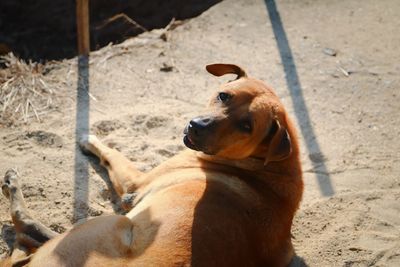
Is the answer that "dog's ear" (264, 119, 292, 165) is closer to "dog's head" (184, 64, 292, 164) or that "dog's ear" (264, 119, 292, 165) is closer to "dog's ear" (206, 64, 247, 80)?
"dog's head" (184, 64, 292, 164)

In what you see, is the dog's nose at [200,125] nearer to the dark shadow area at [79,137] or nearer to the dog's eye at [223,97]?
the dog's eye at [223,97]

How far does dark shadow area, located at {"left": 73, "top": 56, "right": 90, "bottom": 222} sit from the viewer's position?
505 cm

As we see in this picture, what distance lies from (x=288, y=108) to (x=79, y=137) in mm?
2375

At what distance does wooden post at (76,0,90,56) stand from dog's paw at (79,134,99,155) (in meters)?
1.82

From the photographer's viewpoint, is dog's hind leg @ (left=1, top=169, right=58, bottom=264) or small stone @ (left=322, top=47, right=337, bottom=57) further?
small stone @ (left=322, top=47, right=337, bottom=57)

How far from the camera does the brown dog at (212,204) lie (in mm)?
3742

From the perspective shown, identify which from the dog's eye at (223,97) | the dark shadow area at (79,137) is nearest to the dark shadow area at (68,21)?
the dark shadow area at (79,137)

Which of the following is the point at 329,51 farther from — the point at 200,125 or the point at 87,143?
the point at 200,125

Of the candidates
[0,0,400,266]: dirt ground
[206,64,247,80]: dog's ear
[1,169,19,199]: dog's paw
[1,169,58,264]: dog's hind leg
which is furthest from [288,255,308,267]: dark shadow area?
[1,169,19,199]: dog's paw

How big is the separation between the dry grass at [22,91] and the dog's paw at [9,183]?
1.06 m

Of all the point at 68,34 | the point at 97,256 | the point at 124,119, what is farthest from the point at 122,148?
the point at 68,34

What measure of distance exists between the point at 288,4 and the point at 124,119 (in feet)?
11.7

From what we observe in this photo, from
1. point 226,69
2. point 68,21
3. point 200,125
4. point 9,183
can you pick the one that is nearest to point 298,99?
point 226,69

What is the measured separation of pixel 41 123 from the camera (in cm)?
605
